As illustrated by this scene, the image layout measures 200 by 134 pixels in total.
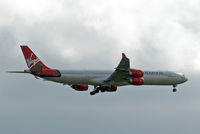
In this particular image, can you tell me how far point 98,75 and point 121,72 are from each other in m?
4.18

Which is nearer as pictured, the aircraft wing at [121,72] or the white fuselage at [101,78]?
the aircraft wing at [121,72]

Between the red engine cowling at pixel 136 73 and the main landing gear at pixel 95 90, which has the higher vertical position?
the red engine cowling at pixel 136 73

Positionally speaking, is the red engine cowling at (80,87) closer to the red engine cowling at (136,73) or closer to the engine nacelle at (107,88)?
the engine nacelle at (107,88)

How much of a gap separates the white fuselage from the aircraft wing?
3.67 feet

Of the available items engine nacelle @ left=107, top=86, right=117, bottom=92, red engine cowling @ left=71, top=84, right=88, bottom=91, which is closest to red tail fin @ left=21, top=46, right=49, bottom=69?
red engine cowling @ left=71, top=84, right=88, bottom=91

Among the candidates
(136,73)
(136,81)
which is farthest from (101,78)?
(136,73)

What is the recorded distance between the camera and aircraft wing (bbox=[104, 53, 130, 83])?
7156 cm

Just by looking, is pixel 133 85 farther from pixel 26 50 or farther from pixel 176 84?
pixel 26 50

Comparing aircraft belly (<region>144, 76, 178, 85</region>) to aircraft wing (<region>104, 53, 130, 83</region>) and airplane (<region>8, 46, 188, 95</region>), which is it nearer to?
airplane (<region>8, 46, 188, 95</region>)

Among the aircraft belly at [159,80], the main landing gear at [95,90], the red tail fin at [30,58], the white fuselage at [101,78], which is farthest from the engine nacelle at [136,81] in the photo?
the red tail fin at [30,58]

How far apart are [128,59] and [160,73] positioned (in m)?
12.6

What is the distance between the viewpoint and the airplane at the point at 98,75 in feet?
239

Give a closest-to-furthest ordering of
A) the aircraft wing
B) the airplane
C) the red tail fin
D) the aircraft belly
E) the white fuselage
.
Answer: the aircraft wing
the airplane
the white fuselage
the red tail fin
the aircraft belly

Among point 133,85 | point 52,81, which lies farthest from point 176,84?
point 52,81
